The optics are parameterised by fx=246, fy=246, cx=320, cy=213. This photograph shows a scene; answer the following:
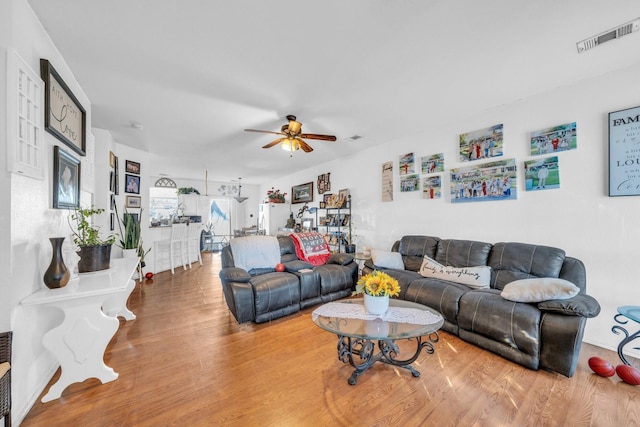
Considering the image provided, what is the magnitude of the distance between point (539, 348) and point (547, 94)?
2.49m

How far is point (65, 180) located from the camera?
6.75ft

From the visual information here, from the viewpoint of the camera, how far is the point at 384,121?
3.35 meters

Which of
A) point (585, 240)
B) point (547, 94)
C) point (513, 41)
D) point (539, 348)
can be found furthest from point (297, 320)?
point (547, 94)

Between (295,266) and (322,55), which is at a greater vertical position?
(322,55)

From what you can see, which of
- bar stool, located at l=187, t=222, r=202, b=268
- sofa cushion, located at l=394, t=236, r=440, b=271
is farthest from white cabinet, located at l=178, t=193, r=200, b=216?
sofa cushion, located at l=394, t=236, r=440, b=271

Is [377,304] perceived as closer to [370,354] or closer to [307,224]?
[370,354]

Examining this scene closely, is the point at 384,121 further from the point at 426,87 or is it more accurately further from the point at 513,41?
the point at 513,41

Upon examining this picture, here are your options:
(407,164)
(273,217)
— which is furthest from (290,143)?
(273,217)

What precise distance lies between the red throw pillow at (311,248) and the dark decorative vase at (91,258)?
2.19m

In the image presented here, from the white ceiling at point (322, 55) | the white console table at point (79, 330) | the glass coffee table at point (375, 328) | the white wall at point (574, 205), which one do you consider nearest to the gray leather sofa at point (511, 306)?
the white wall at point (574, 205)

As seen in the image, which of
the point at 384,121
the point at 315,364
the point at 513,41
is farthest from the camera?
the point at 384,121

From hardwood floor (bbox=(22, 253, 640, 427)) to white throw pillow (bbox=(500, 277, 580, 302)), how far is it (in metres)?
0.54

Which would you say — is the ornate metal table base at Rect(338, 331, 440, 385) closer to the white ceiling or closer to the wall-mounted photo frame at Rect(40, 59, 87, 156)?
the white ceiling

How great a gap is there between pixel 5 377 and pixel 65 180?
152 cm
